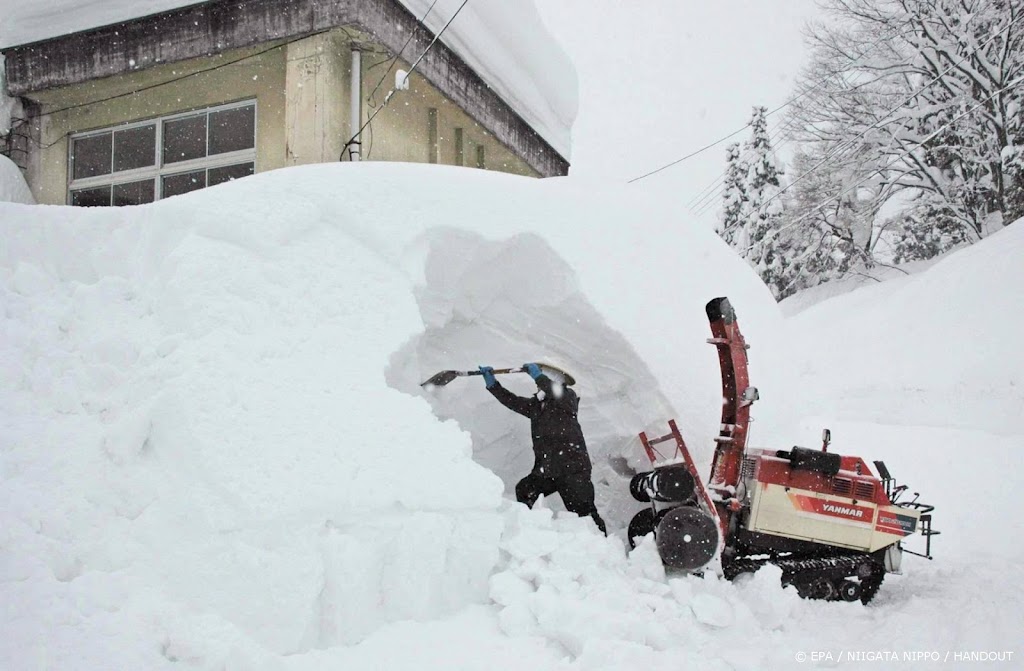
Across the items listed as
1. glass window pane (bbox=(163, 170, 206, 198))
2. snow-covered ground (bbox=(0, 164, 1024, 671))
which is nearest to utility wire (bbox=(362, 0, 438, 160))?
glass window pane (bbox=(163, 170, 206, 198))

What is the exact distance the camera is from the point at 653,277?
618cm

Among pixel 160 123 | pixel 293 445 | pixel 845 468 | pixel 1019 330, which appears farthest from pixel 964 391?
→ pixel 160 123

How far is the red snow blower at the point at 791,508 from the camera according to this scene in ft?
17.2

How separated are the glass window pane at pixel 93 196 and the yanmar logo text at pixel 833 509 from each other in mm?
9093

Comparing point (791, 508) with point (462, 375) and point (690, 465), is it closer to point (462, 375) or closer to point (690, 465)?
point (690, 465)

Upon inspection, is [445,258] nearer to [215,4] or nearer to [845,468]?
[845,468]

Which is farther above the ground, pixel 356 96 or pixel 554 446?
pixel 356 96

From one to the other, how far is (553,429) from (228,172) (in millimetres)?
6039

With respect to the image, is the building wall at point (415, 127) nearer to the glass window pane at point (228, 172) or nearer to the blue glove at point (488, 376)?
the glass window pane at point (228, 172)

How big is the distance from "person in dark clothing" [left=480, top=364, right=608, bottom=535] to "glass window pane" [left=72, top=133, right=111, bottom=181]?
24.2ft

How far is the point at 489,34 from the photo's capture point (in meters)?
10.4

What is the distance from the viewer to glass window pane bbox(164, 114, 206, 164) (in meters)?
→ 9.34

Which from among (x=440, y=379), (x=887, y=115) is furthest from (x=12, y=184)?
(x=887, y=115)

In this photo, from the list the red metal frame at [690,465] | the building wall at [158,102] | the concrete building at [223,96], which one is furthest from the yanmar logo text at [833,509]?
the building wall at [158,102]
